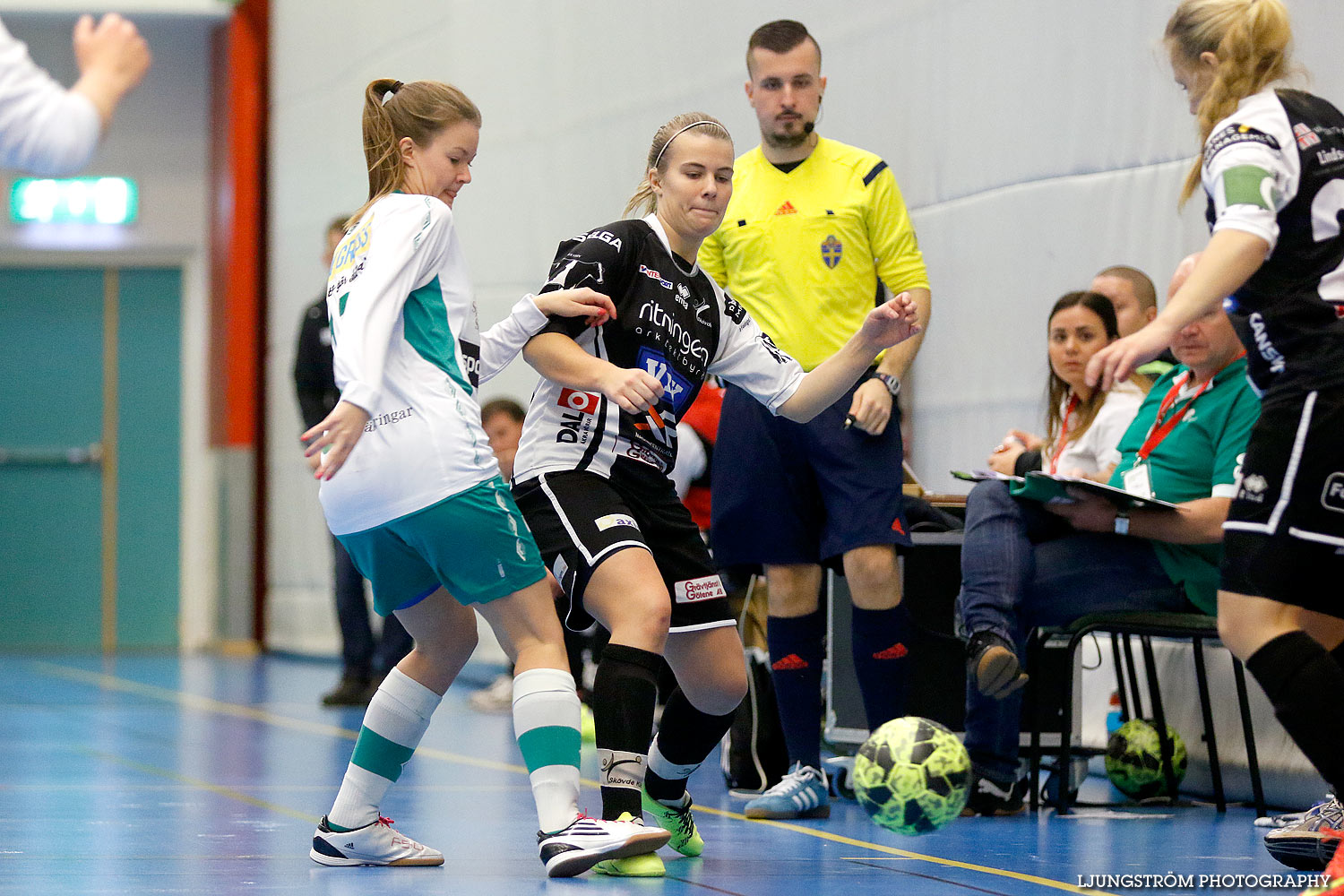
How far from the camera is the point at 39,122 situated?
2549 millimetres

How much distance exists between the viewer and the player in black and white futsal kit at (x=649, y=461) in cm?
357

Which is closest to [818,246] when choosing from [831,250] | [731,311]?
[831,250]

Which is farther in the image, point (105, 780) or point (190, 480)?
point (190, 480)

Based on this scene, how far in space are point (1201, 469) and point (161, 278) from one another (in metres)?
11.6

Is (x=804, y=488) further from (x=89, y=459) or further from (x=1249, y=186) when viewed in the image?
(x=89, y=459)

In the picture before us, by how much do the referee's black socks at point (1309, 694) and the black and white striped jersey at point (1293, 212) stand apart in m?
0.50

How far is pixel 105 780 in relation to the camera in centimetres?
523

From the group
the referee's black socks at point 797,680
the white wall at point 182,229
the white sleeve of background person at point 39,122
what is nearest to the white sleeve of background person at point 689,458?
the referee's black socks at point 797,680

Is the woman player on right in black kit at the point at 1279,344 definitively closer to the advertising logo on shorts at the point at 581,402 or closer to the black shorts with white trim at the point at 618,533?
the black shorts with white trim at the point at 618,533

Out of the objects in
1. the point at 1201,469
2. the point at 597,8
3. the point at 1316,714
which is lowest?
the point at 1316,714

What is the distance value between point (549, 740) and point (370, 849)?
1.81 feet

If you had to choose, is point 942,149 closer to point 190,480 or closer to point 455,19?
point 455,19

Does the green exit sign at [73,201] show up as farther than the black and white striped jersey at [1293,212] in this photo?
Yes

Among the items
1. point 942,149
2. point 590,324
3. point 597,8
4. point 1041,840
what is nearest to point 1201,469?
point 1041,840
